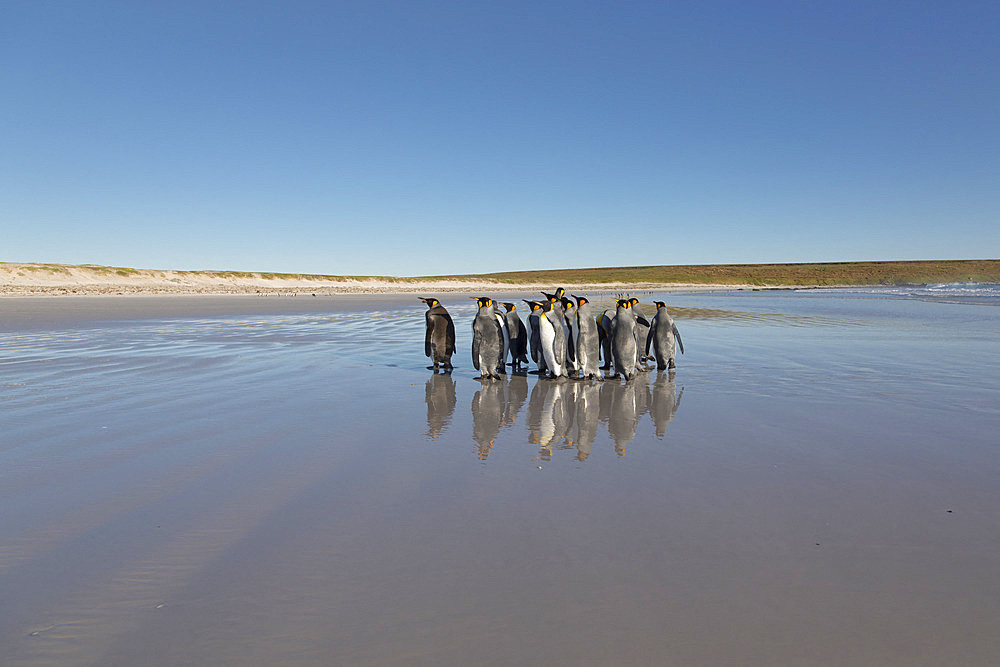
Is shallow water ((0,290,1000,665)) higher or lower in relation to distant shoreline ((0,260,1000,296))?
lower

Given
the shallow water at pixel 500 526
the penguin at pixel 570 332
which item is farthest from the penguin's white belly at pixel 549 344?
the shallow water at pixel 500 526

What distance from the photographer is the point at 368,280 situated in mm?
62281

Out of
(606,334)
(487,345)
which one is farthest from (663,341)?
(487,345)

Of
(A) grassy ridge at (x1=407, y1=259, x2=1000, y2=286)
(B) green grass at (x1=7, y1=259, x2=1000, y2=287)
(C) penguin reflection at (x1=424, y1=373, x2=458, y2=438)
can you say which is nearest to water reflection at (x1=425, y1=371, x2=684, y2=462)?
(C) penguin reflection at (x1=424, y1=373, x2=458, y2=438)

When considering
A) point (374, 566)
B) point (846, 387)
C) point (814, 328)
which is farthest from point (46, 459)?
point (814, 328)

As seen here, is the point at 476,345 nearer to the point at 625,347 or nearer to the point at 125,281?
the point at 625,347

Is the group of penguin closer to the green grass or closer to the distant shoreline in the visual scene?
the distant shoreline

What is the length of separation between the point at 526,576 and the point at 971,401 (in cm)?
563

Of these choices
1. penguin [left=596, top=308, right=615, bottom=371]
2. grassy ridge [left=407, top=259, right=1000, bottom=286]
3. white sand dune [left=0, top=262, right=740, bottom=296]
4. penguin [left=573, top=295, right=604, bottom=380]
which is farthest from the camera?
grassy ridge [left=407, top=259, right=1000, bottom=286]

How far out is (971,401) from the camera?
220 inches

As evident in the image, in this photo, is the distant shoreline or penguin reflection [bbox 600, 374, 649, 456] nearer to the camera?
penguin reflection [bbox 600, 374, 649, 456]

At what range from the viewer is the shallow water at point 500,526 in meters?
2.00

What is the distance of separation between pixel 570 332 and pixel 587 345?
1.29 ft

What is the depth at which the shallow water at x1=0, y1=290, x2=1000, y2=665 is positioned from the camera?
6.55 ft
